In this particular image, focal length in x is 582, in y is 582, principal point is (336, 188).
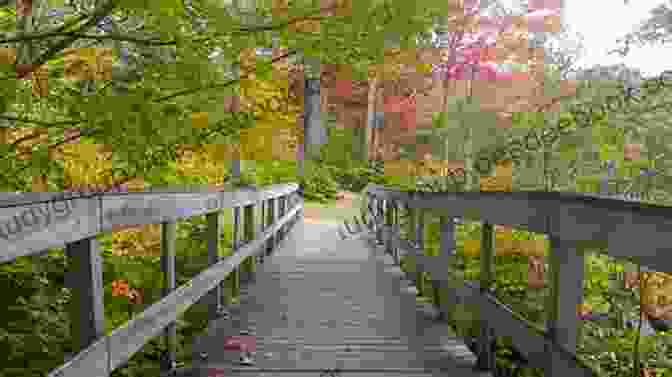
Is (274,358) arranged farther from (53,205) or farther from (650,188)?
(650,188)

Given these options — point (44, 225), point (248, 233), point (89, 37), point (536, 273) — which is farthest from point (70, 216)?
point (536, 273)

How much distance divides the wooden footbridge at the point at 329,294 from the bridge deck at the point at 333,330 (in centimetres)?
1

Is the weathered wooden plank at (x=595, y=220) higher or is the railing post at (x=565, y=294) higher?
the weathered wooden plank at (x=595, y=220)

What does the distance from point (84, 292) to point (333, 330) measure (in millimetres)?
2637

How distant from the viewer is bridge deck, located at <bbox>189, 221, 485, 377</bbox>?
355 centimetres

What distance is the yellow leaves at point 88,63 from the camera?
4.09 metres

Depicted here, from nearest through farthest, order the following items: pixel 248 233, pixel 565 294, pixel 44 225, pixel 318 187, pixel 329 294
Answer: pixel 44 225 → pixel 565 294 → pixel 329 294 → pixel 248 233 → pixel 318 187

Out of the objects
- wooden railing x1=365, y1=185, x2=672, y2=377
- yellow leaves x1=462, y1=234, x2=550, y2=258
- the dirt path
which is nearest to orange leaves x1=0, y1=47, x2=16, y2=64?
wooden railing x1=365, y1=185, x2=672, y2=377

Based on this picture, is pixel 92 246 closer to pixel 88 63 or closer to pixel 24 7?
pixel 24 7

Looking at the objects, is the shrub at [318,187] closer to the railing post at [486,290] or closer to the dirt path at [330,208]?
the dirt path at [330,208]

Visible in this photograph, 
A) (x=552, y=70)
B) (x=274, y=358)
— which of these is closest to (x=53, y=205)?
(x=274, y=358)

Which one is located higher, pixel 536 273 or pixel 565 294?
pixel 565 294

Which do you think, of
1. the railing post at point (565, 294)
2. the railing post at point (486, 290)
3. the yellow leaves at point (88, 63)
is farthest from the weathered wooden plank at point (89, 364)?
the yellow leaves at point (88, 63)

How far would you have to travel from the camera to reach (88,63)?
423 cm
